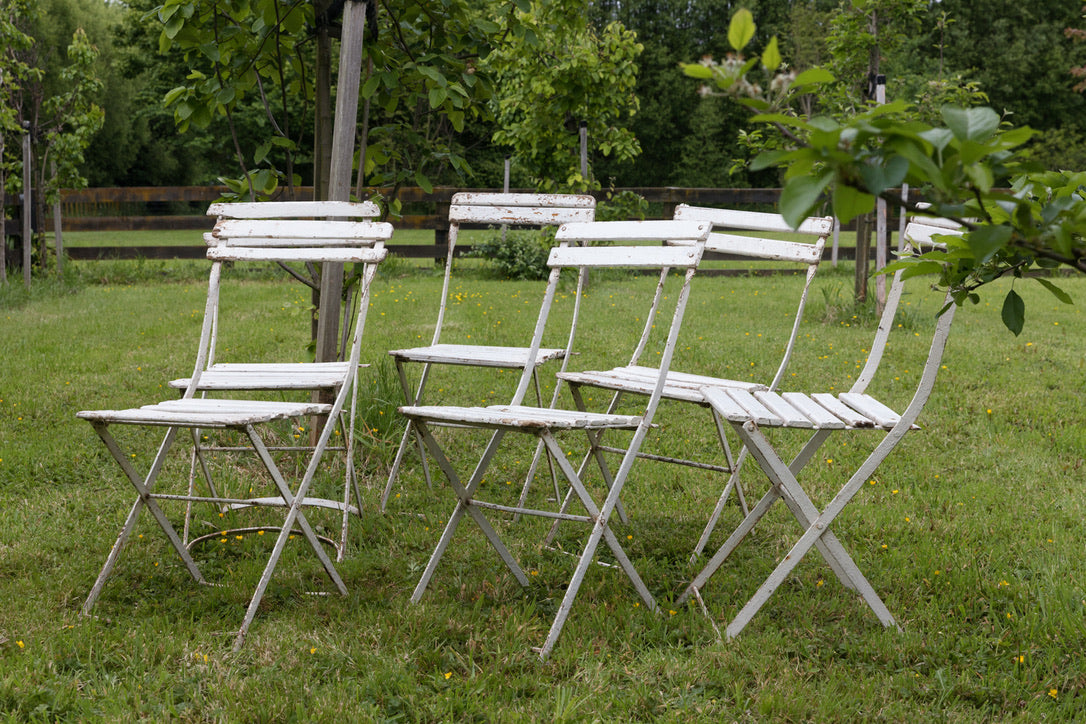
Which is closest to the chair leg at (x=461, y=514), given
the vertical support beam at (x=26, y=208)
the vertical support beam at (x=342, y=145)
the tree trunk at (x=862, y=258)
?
the vertical support beam at (x=342, y=145)

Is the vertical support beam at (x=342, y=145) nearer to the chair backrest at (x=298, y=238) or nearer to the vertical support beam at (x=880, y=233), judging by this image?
the chair backrest at (x=298, y=238)

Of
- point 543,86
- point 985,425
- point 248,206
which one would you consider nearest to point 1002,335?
point 985,425

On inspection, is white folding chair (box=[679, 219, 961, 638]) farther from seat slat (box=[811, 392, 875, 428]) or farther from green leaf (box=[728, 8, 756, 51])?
green leaf (box=[728, 8, 756, 51])

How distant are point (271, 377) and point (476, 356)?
721 millimetres

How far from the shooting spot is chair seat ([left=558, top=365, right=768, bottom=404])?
273 cm

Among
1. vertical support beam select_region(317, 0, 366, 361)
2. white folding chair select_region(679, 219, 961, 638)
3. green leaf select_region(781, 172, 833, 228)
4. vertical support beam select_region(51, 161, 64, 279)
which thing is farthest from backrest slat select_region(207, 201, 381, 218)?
vertical support beam select_region(51, 161, 64, 279)

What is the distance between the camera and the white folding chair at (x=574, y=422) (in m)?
2.23

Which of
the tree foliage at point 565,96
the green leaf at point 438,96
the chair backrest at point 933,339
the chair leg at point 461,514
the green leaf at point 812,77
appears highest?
the tree foliage at point 565,96

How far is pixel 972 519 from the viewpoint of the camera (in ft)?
10.0

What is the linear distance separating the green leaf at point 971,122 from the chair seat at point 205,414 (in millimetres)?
1702

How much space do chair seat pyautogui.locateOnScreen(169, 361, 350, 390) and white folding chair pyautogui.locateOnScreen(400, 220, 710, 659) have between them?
0.46 meters

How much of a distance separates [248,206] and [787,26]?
1147 inches

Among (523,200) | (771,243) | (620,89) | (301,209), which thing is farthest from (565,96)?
(301,209)

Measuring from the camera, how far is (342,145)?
3453mm
